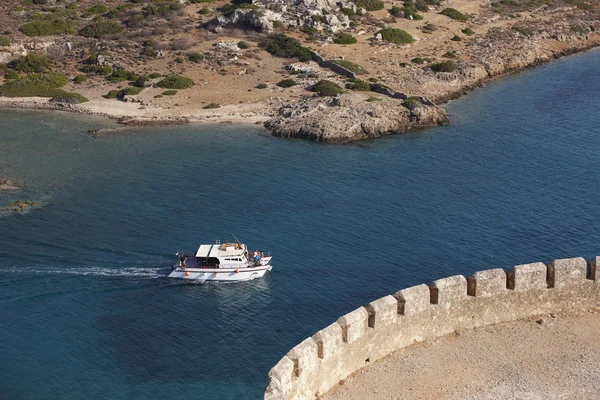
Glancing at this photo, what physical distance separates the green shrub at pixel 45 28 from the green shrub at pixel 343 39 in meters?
26.7

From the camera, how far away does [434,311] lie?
20.2m

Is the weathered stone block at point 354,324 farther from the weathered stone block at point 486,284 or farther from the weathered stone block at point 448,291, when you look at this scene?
the weathered stone block at point 486,284

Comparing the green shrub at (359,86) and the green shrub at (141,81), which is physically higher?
the green shrub at (141,81)

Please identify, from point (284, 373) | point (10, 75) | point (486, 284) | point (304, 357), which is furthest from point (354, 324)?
point (10, 75)

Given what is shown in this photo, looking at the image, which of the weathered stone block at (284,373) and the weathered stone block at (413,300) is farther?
the weathered stone block at (413,300)

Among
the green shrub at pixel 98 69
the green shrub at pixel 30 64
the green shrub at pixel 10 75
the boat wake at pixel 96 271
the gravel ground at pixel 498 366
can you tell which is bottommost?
the boat wake at pixel 96 271

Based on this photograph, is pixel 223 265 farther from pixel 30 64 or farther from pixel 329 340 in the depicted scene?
pixel 30 64

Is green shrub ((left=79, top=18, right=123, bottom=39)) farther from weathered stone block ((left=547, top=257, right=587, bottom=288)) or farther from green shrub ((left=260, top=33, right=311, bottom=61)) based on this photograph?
weathered stone block ((left=547, top=257, right=587, bottom=288))

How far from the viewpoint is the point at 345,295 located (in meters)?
38.0

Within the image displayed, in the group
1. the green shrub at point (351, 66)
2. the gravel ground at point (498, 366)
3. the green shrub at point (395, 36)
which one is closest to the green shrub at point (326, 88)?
the green shrub at point (351, 66)

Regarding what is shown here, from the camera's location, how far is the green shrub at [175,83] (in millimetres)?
72438

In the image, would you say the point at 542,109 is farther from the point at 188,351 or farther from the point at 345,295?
the point at 188,351

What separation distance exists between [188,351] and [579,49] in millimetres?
71563

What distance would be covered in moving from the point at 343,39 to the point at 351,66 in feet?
23.5
